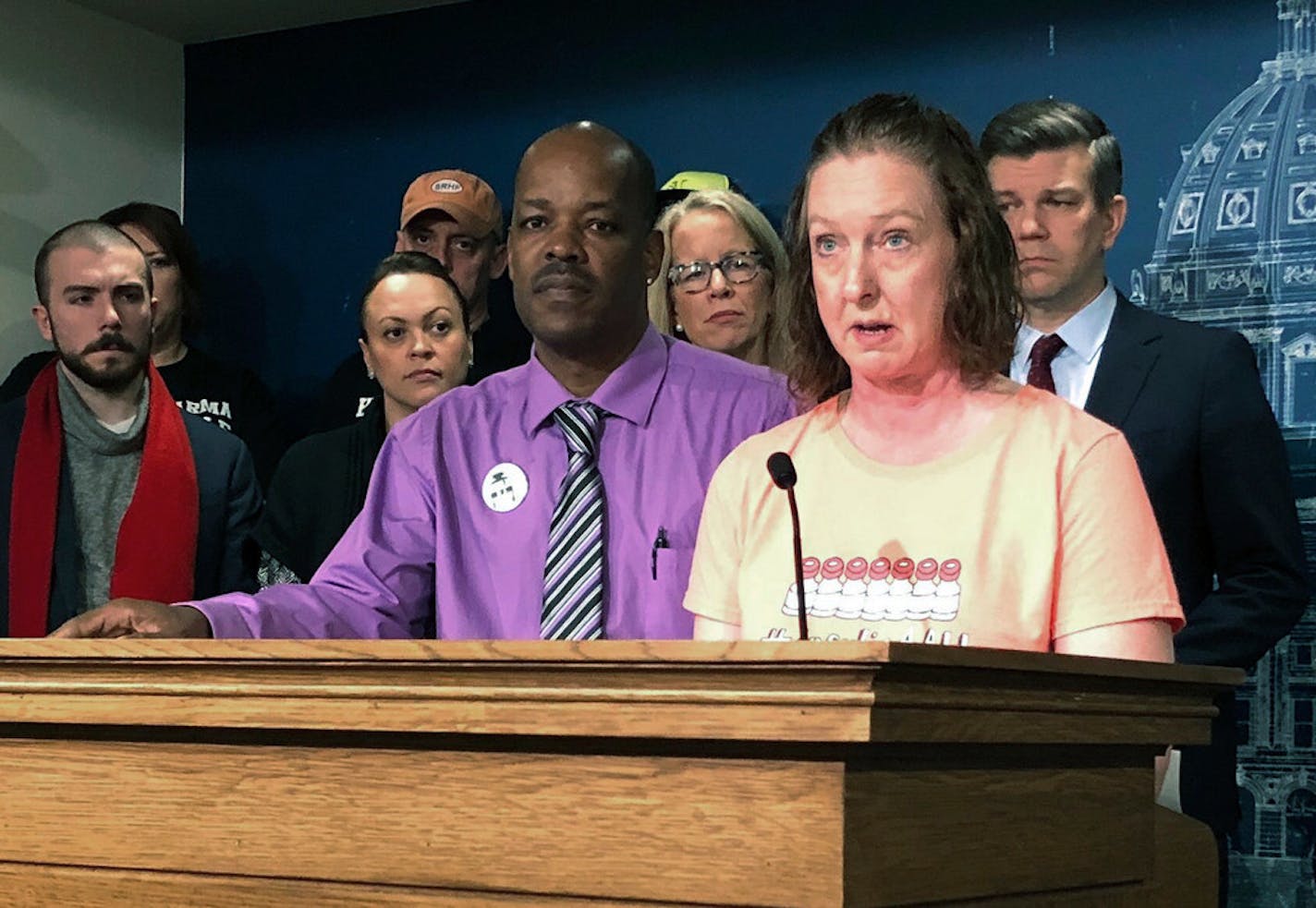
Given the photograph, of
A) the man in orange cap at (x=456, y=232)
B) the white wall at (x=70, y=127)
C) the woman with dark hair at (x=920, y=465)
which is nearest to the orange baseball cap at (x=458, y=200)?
the man in orange cap at (x=456, y=232)

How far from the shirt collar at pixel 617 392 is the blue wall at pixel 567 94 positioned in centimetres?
170

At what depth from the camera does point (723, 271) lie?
134 inches

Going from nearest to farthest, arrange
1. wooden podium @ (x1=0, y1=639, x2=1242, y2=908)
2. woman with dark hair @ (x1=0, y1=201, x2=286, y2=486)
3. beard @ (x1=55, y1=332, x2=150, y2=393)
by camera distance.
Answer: wooden podium @ (x1=0, y1=639, x2=1242, y2=908) < beard @ (x1=55, y1=332, x2=150, y2=393) < woman with dark hair @ (x1=0, y1=201, x2=286, y2=486)

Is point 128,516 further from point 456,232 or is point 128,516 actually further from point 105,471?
point 456,232

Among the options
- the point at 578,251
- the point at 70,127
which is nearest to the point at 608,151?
the point at 578,251

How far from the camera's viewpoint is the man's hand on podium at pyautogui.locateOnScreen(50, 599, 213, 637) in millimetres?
1707

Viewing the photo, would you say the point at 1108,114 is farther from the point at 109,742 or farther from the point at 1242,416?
the point at 109,742

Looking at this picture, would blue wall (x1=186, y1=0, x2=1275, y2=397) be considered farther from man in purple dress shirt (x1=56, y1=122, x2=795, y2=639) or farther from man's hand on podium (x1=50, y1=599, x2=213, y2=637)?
man's hand on podium (x1=50, y1=599, x2=213, y2=637)

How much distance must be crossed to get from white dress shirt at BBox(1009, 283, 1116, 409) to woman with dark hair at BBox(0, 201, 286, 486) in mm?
1995

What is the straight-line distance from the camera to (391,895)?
1328 millimetres

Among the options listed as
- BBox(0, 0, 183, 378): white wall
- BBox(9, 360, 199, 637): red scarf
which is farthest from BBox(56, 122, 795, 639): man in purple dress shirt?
BBox(0, 0, 183, 378): white wall

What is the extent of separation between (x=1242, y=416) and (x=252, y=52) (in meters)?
3.37

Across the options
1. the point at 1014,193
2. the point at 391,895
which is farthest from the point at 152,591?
the point at 391,895

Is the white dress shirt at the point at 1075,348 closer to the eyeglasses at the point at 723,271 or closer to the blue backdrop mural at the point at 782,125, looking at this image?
the eyeglasses at the point at 723,271
